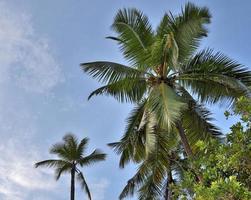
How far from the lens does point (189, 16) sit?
1320 centimetres

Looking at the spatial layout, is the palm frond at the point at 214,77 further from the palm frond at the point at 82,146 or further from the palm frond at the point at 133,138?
the palm frond at the point at 82,146

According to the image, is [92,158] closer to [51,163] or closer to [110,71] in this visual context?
[51,163]

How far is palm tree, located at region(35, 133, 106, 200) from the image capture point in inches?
1056

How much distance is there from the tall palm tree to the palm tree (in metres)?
13.3

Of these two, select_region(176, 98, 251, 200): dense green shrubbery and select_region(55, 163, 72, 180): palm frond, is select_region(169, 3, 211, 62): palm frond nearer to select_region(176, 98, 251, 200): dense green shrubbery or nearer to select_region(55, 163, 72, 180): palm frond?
select_region(176, 98, 251, 200): dense green shrubbery

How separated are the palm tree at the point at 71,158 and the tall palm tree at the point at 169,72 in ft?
43.7

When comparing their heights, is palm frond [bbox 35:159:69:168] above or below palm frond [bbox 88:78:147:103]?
above

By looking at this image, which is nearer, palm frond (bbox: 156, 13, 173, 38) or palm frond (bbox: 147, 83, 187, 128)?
palm frond (bbox: 147, 83, 187, 128)

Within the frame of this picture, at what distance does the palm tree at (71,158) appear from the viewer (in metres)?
26.8

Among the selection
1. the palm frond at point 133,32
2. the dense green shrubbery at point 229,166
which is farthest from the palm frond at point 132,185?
the dense green shrubbery at point 229,166

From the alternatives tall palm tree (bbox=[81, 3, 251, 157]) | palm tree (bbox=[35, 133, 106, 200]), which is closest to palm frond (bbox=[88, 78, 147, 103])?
tall palm tree (bbox=[81, 3, 251, 157])

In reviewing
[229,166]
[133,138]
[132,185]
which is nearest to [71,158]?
[132,185]

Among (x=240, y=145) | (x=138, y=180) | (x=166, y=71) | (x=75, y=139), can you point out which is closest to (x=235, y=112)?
(x=240, y=145)

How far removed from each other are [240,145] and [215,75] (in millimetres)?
4876
